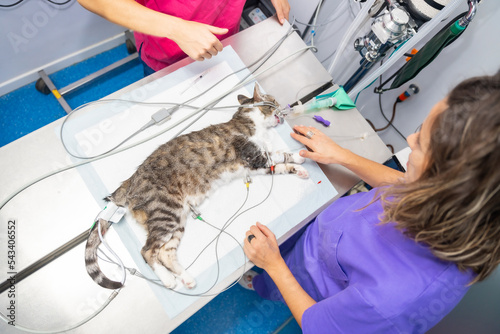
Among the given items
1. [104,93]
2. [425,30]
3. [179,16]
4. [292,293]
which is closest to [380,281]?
[292,293]

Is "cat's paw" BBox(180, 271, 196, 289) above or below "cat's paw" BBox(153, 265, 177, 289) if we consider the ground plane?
below

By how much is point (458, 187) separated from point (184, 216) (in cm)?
88

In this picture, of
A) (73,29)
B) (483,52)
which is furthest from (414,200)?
(73,29)

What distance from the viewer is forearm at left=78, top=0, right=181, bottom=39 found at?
39.3 inches

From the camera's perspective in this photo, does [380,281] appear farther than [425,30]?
No

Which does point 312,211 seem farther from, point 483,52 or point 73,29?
point 73,29

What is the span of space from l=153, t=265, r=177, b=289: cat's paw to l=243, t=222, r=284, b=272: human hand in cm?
27

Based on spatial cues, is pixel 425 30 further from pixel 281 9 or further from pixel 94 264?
pixel 94 264

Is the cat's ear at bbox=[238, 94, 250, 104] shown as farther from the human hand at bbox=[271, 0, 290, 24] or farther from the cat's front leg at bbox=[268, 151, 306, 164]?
the human hand at bbox=[271, 0, 290, 24]

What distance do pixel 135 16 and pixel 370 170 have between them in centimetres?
109

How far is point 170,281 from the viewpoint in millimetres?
941

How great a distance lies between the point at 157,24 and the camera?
1015 mm

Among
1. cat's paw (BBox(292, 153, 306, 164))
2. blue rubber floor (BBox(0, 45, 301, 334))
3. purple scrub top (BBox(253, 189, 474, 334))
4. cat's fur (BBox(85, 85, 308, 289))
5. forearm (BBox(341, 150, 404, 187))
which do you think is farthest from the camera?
blue rubber floor (BBox(0, 45, 301, 334))

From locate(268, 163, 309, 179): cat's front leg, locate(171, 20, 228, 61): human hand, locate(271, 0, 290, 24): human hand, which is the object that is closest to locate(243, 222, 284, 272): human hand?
locate(268, 163, 309, 179): cat's front leg
